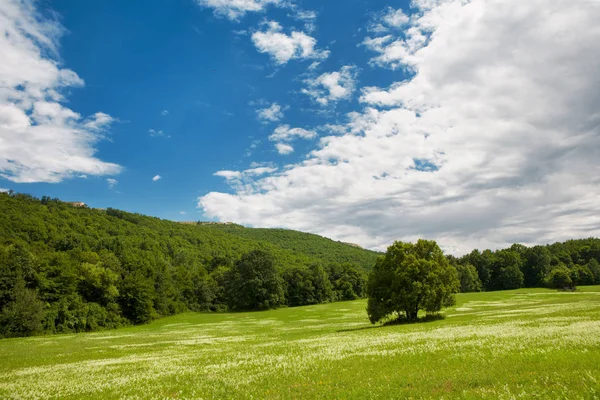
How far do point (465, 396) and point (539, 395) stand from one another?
2067 mm

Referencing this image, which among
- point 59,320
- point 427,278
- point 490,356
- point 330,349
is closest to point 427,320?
point 427,278

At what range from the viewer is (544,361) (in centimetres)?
1430

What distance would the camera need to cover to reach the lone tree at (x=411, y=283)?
4684cm

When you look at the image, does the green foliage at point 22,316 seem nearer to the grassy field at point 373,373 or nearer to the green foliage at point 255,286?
the grassy field at point 373,373

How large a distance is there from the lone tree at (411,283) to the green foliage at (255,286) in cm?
7639

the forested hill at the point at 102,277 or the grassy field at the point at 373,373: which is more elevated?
the forested hill at the point at 102,277

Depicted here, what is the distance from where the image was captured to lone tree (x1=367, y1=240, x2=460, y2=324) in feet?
154

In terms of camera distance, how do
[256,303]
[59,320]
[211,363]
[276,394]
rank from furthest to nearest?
1. [256,303]
2. [59,320]
3. [211,363]
4. [276,394]

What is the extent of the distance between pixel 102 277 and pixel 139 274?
9.48 meters

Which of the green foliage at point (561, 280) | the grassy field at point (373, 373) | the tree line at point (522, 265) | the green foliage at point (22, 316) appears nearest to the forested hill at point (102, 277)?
the green foliage at point (22, 316)

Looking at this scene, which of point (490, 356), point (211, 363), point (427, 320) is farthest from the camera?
point (427, 320)

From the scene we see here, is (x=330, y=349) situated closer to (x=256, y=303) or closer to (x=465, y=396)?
(x=465, y=396)

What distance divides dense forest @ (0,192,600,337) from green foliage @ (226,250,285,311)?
0.36 metres

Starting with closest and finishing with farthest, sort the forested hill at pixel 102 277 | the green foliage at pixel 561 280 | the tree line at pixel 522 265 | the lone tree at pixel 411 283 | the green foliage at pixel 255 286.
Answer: the lone tree at pixel 411 283
the forested hill at pixel 102 277
the green foliage at pixel 255 286
the green foliage at pixel 561 280
the tree line at pixel 522 265
